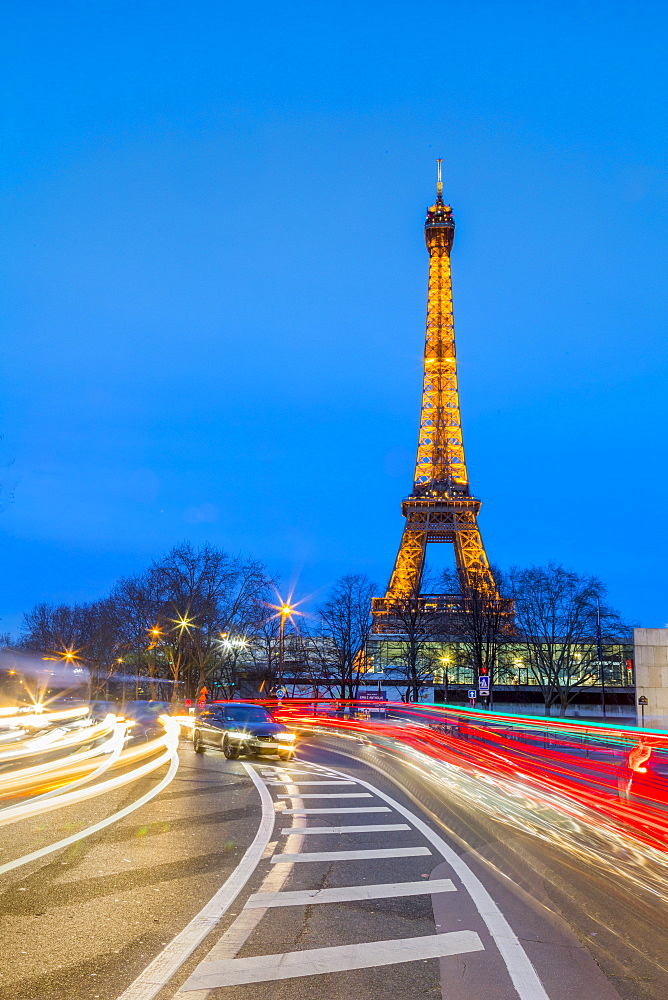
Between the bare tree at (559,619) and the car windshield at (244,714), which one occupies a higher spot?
the bare tree at (559,619)

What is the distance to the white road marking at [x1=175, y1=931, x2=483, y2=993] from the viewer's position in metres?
5.14

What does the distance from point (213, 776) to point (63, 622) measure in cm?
8250

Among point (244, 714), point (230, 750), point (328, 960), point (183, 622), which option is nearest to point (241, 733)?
point (230, 750)

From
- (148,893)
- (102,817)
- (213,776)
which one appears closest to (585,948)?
(148,893)

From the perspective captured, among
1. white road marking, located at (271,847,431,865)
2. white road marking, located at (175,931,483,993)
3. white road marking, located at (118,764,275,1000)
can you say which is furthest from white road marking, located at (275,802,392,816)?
white road marking, located at (175,931,483,993)

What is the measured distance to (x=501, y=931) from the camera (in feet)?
20.6

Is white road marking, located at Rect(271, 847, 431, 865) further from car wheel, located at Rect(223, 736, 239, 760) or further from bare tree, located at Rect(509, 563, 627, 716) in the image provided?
bare tree, located at Rect(509, 563, 627, 716)

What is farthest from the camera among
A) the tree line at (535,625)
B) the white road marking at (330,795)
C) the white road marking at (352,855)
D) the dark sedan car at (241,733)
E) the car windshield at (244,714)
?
the tree line at (535,625)

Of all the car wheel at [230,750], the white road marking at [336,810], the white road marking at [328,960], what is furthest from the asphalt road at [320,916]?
the car wheel at [230,750]

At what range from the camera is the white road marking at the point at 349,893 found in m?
7.09

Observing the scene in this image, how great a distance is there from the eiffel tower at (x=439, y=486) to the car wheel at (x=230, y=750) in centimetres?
4030

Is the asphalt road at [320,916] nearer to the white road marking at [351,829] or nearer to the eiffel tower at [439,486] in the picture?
the white road marking at [351,829]

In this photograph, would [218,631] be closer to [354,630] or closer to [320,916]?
[354,630]

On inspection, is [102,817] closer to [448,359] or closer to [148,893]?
[148,893]
